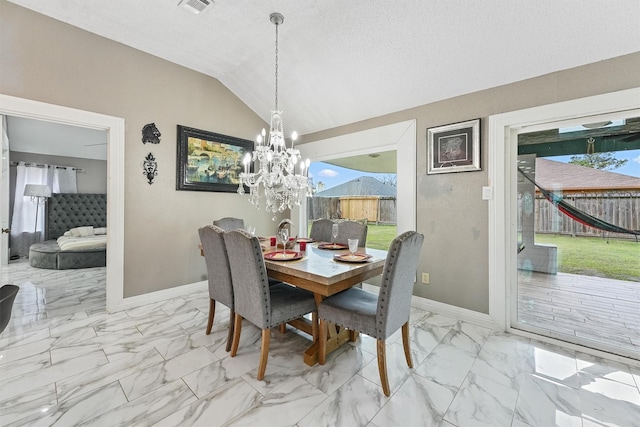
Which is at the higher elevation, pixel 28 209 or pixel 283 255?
pixel 28 209

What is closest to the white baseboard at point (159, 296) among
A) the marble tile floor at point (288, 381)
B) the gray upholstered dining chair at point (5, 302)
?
the marble tile floor at point (288, 381)

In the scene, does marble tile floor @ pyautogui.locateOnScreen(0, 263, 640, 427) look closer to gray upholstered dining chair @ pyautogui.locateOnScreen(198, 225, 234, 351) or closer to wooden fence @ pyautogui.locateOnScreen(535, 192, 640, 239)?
gray upholstered dining chair @ pyautogui.locateOnScreen(198, 225, 234, 351)

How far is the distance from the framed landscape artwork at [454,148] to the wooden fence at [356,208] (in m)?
0.78

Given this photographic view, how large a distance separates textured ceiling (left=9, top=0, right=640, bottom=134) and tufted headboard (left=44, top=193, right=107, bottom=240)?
479cm

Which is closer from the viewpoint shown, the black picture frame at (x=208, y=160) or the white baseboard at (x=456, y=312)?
the white baseboard at (x=456, y=312)

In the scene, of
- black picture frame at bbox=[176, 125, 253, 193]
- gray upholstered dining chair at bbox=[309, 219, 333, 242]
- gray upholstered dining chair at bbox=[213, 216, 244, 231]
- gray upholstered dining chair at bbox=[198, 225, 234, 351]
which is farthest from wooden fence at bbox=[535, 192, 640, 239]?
black picture frame at bbox=[176, 125, 253, 193]

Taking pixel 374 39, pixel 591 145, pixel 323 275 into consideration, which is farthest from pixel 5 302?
pixel 591 145

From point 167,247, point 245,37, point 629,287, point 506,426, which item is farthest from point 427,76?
point 167,247

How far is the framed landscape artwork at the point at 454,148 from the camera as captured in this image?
9.02 ft

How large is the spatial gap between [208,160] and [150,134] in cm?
75

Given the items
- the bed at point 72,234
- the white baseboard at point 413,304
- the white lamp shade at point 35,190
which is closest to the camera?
the white baseboard at point 413,304

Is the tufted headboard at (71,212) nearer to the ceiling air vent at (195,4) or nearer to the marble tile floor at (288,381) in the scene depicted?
the marble tile floor at (288,381)

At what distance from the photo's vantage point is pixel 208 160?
3809 mm

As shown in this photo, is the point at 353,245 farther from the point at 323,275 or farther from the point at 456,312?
the point at 456,312
